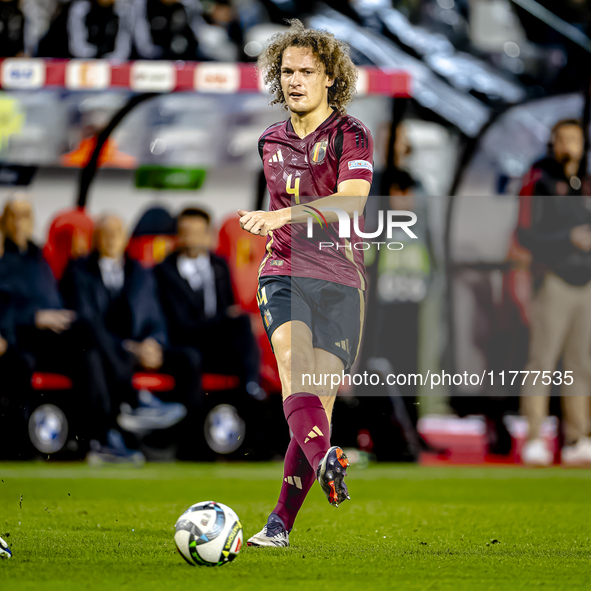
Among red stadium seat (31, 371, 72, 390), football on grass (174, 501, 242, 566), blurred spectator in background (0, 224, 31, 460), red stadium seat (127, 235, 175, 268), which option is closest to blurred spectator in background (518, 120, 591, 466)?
red stadium seat (127, 235, 175, 268)

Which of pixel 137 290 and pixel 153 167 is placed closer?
pixel 137 290

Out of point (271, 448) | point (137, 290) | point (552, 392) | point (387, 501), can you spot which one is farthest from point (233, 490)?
point (552, 392)

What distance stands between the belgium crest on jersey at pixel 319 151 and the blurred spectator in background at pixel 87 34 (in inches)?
204

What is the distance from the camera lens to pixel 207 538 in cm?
343

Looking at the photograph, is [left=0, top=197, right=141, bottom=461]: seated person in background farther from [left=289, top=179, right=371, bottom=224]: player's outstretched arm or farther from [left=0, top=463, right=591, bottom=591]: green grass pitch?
[left=289, top=179, right=371, bottom=224]: player's outstretched arm

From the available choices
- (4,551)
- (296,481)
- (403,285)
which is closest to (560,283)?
(403,285)

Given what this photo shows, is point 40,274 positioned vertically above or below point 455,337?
above

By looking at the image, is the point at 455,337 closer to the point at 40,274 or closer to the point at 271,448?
the point at 271,448

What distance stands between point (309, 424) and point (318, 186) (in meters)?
0.99

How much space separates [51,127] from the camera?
9031 mm

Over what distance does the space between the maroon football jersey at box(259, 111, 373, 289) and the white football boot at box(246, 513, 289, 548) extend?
954mm

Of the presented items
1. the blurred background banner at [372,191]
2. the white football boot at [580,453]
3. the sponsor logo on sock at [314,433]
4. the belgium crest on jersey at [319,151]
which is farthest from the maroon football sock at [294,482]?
the white football boot at [580,453]

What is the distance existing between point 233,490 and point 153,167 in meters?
4.07

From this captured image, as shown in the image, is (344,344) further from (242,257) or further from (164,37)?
(164,37)
